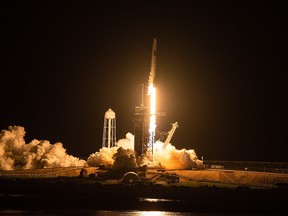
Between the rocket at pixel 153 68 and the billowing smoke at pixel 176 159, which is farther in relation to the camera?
the rocket at pixel 153 68

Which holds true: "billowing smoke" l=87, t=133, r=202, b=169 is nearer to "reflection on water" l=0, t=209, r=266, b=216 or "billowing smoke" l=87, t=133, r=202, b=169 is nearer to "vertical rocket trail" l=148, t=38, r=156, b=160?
"vertical rocket trail" l=148, t=38, r=156, b=160

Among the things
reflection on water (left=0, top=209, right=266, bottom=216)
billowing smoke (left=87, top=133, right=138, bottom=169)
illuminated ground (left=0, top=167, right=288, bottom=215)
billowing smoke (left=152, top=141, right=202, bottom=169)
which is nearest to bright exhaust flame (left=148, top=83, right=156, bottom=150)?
billowing smoke (left=152, top=141, right=202, bottom=169)

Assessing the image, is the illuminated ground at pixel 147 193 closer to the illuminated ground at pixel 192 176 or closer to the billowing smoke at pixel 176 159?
the illuminated ground at pixel 192 176

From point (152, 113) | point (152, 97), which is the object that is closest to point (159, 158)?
point (152, 113)

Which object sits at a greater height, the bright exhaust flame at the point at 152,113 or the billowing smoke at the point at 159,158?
the bright exhaust flame at the point at 152,113

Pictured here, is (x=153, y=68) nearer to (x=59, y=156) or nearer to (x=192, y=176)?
(x=192, y=176)

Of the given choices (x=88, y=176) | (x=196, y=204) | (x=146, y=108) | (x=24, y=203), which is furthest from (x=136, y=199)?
(x=146, y=108)

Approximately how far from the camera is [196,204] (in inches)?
1713

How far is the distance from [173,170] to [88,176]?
9873 mm

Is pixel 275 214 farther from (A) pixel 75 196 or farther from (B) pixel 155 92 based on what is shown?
(B) pixel 155 92

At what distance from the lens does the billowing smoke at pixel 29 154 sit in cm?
7269

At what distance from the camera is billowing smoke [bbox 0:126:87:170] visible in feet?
238

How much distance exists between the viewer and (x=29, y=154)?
74.2 m

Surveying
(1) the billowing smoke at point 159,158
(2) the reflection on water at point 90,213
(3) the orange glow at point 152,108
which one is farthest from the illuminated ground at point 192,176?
(2) the reflection on water at point 90,213
